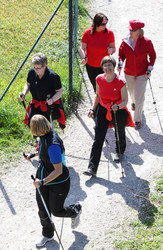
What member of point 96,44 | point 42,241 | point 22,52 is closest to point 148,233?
point 42,241

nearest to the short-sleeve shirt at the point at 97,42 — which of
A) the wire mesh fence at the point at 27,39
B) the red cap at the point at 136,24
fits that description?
the red cap at the point at 136,24

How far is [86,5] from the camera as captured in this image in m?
13.1

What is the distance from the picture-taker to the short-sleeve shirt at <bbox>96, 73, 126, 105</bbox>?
5977 millimetres

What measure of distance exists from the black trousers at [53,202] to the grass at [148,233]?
2.62 ft

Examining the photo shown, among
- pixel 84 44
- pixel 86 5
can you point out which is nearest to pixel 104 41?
pixel 84 44

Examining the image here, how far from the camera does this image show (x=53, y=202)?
487 centimetres

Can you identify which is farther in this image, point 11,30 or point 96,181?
point 11,30

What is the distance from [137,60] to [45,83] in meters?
1.97

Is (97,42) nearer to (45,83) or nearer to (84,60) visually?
(84,60)

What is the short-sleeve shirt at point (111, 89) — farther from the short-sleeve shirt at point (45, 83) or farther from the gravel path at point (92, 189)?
the gravel path at point (92, 189)

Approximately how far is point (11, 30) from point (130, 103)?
16.4ft

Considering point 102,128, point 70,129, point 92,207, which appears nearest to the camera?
point 92,207

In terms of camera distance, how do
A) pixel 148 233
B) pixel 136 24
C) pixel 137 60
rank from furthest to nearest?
pixel 137 60 < pixel 136 24 < pixel 148 233

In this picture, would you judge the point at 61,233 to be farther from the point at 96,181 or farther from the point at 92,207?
the point at 96,181
